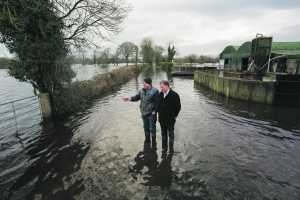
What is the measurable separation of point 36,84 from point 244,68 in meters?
23.0

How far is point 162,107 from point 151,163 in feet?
5.00

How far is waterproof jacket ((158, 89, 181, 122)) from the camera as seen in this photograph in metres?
5.23

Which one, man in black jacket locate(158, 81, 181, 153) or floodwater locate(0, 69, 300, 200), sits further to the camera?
man in black jacket locate(158, 81, 181, 153)

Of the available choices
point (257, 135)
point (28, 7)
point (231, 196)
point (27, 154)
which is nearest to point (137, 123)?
point (27, 154)

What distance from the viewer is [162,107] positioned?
5.38 metres

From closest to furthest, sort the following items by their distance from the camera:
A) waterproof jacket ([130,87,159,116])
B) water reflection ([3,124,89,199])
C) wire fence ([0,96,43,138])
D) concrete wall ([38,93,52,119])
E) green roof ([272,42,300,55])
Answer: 1. water reflection ([3,124,89,199])
2. waterproof jacket ([130,87,159,116])
3. wire fence ([0,96,43,138])
4. concrete wall ([38,93,52,119])
5. green roof ([272,42,300,55])

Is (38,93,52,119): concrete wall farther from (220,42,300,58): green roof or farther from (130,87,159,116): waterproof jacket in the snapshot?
(220,42,300,58): green roof

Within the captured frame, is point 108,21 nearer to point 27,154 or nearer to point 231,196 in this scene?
point 27,154

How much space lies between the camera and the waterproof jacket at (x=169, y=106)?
5.23 meters

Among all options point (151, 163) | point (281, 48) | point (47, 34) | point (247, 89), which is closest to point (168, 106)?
point (151, 163)

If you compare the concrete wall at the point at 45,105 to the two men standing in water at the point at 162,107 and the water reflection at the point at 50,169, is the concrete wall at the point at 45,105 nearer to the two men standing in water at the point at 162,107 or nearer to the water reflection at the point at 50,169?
the water reflection at the point at 50,169

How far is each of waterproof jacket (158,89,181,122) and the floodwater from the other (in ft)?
3.64

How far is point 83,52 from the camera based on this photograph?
10570 mm

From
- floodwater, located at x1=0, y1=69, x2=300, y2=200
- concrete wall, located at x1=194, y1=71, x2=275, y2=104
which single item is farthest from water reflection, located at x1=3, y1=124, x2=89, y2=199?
concrete wall, located at x1=194, y1=71, x2=275, y2=104
